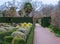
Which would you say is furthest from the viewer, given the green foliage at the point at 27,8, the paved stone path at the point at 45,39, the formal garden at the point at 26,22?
the green foliage at the point at 27,8

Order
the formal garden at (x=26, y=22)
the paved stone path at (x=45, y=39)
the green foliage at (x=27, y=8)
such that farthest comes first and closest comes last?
the green foliage at (x=27, y=8), the paved stone path at (x=45, y=39), the formal garden at (x=26, y=22)

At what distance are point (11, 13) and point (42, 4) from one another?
17106mm

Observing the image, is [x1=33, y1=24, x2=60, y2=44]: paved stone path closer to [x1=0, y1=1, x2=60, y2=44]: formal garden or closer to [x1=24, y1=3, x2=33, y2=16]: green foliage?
[x1=0, y1=1, x2=60, y2=44]: formal garden

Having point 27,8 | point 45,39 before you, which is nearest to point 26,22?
point 27,8

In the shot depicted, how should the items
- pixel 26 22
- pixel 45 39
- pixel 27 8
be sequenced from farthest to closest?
1. pixel 27 8
2. pixel 26 22
3. pixel 45 39

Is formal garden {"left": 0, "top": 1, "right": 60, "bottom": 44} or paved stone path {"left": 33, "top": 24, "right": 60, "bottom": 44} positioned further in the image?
paved stone path {"left": 33, "top": 24, "right": 60, "bottom": 44}

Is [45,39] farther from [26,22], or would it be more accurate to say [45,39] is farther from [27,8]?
[27,8]

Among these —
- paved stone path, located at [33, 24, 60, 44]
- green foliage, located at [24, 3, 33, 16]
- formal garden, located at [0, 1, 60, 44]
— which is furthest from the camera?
green foliage, located at [24, 3, 33, 16]

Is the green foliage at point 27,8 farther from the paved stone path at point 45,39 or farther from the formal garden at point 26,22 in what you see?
the paved stone path at point 45,39

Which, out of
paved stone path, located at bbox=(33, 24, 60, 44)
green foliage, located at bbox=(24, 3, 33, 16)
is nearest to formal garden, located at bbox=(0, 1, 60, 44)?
green foliage, located at bbox=(24, 3, 33, 16)

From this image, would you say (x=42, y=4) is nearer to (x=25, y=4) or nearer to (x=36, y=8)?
(x=36, y=8)

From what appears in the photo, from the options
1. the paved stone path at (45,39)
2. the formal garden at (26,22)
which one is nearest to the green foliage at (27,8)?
the formal garden at (26,22)

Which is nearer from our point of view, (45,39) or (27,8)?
(45,39)

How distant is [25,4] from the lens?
50000mm
